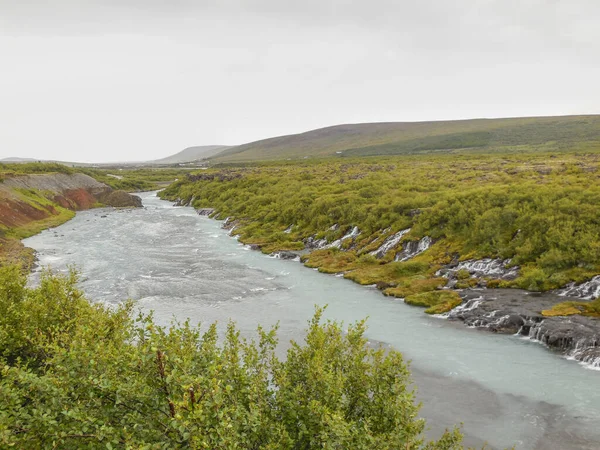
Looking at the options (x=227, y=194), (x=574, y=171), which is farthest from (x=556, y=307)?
(x=227, y=194)

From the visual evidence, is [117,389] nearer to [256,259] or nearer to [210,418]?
[210,418]

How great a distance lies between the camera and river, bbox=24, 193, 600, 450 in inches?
1039

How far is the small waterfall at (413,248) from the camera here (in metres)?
62.0

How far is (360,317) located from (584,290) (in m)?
21.6

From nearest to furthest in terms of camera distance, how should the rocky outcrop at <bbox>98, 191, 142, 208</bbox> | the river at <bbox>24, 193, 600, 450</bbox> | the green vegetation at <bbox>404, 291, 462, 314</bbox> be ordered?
the river at <bbox>24, 193, 600, 450</bbox> < the green vegetation at <bbox>404, 291, 462, 314</bbox> < the rocky outcrop at <bbox>98, 191, 142, 208</bbox>

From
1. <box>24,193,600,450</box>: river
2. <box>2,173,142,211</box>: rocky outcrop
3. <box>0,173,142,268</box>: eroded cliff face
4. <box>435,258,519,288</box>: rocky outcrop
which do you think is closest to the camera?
<box>24,193,600,450</box>: river

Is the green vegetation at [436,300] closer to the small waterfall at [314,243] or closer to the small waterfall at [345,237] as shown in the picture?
the small waterfall at [345,237]

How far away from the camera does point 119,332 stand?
2017cm

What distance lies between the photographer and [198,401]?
38.9 feet

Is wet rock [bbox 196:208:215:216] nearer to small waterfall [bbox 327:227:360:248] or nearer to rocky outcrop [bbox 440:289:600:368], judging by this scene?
small waterfall [bbox 327:227:360:248]

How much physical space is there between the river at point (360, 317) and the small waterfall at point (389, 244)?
9467mm

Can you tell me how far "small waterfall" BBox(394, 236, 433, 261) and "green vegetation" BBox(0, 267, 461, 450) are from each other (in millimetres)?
45869

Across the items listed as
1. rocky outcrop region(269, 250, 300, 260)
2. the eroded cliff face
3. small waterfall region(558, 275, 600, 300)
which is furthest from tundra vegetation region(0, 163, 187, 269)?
small waterfall region(558, 275, 600, 300)

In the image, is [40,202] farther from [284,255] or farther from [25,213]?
[284,255]
